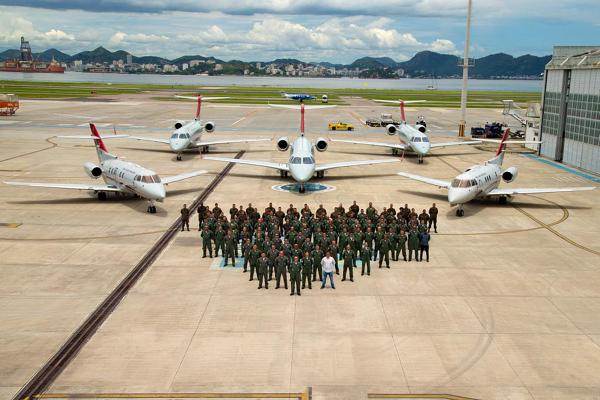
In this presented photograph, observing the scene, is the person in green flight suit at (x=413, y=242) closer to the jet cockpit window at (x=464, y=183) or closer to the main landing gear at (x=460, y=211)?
the jet cockpit window at (x=464, y=183)

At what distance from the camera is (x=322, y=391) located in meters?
12.6

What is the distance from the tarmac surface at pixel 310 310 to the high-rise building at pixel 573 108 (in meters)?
13.1

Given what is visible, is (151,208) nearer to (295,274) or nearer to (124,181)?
(124,181)

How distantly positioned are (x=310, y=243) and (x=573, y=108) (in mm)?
37711

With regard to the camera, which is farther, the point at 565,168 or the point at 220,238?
the point at 565,168

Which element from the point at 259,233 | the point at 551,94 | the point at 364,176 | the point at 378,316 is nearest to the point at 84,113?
the point at 364,176

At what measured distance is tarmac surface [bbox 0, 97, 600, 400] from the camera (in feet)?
43.6

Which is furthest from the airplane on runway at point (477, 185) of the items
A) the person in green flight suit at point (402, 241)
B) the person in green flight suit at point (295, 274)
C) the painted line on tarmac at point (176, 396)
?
the painted line on tarmac at point (176, 396)

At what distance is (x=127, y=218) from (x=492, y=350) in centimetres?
2016

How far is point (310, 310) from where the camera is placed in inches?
677

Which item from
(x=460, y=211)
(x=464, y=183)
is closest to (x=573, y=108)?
(x=460, y=211)

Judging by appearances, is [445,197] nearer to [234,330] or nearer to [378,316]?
[378,316]

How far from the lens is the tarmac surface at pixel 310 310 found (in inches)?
523

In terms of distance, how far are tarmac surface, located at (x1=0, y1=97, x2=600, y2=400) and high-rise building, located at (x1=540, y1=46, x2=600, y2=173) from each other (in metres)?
13.1
